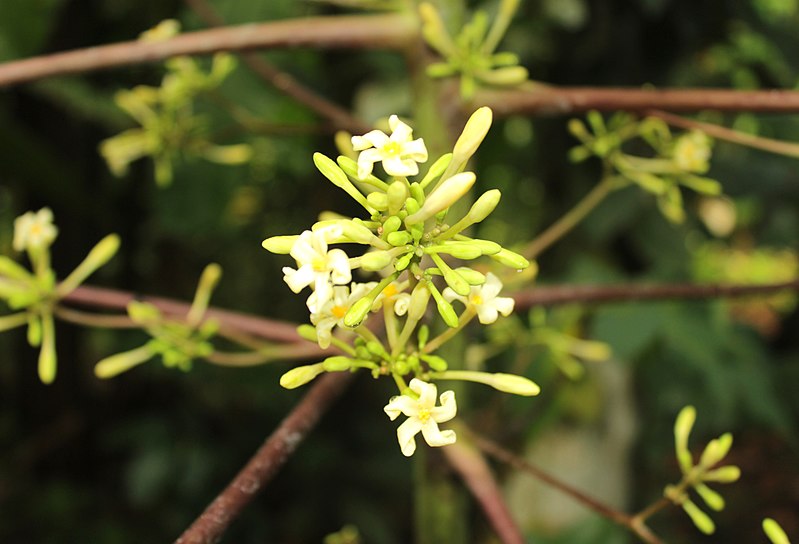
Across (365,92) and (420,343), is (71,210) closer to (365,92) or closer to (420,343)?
(365,92)

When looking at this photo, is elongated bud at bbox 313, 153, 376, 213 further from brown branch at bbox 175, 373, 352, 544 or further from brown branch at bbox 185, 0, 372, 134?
brown branch at bbox 185, 0, 372, 134

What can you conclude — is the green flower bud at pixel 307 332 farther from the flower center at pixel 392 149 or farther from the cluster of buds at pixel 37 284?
the cluster of buds at pixel 37 284

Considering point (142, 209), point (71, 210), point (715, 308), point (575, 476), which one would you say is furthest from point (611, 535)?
point (142, 209)

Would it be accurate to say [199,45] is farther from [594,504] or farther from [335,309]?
[594,504]

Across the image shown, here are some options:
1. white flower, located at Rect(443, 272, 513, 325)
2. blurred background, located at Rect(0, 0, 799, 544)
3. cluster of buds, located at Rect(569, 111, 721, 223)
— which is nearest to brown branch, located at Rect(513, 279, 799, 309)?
cluster of buds, located at Rect(569, 111, 721, 223)

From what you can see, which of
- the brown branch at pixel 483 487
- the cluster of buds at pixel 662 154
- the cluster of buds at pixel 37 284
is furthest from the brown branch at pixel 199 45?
the brown branch at pixel 483 487

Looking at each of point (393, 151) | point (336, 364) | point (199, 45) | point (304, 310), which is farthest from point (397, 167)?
point (304, 310)
